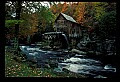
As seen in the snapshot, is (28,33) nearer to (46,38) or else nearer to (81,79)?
(46,38)

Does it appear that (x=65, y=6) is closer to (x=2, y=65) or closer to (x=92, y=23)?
(x=92, y=23)

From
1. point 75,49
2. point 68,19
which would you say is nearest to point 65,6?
point 68,19

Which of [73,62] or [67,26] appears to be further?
[73,62]

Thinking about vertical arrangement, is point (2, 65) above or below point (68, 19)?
below

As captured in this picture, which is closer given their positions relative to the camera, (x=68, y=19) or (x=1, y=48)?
(x=1, y=48)

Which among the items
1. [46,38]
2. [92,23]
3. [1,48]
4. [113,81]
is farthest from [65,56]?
[1,48]

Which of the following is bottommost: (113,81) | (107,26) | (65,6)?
(113,81)

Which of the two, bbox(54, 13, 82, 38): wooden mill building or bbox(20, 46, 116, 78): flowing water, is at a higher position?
bbox(54, 13, 82, 38): wooden mill building

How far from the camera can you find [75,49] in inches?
→ 214

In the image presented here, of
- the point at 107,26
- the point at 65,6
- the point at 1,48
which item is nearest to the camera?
the point at 1,48

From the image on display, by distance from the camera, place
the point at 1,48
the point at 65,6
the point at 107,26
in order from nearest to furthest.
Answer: the point at 1,48 → the point at 65,6 → the point at 107,26

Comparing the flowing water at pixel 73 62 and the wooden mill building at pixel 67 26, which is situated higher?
the wooden mill building at pixel 67 26

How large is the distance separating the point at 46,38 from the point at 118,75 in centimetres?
204

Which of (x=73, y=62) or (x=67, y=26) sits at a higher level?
(x=67, y=26)
